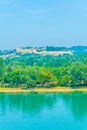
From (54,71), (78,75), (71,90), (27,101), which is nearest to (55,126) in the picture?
(27,101)

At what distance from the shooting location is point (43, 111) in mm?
30750

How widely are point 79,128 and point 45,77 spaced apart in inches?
686

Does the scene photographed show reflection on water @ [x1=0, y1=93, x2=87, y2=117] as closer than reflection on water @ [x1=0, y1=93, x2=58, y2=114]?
Yes

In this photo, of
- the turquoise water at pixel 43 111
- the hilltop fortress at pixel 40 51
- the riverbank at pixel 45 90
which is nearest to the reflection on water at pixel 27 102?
the turquoise water at pixel 43 111

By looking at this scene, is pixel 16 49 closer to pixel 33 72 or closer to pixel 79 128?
pixel 33 72

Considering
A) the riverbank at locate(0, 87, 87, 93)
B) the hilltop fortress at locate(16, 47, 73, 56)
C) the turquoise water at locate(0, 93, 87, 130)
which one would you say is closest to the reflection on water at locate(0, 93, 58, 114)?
the turquoise water at locate(0, 93, 87, 130)

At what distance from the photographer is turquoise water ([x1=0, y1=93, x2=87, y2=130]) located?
2544 centimetres

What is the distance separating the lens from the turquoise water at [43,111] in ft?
83.5

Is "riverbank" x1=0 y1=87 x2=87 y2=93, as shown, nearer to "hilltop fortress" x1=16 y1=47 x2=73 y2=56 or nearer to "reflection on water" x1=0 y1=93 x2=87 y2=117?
"reflection on water" x1=0 y1=93 x2=87 y2=117

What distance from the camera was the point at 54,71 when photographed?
148 ft

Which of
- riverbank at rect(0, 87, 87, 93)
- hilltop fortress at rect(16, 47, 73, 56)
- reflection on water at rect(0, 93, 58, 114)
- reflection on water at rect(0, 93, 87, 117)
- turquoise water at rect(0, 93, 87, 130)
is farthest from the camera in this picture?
hilltop fortress at rect(16, 47, 73, 56)

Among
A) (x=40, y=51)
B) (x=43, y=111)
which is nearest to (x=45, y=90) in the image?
(x=43, y=111)

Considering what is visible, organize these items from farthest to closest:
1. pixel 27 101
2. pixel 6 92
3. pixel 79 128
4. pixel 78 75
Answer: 1. pixel 78 75
2. pixel 6 92
3. pixel 27 101
4. pixel 79 128

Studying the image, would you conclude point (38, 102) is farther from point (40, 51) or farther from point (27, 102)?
point (40, 51)
